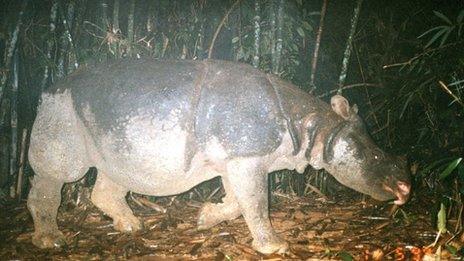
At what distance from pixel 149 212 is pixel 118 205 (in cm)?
67

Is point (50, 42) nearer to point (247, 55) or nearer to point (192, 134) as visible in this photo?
point (247, 55)

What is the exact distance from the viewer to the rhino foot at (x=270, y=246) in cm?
334

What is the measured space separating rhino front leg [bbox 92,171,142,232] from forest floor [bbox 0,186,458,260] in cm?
12

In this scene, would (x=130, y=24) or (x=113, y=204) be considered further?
(x=130, y=24)

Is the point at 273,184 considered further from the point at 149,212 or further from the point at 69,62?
the point at 69,62

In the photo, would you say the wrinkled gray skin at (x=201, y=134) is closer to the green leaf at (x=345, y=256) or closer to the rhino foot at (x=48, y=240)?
the rhino foot at (x=48, y=240)

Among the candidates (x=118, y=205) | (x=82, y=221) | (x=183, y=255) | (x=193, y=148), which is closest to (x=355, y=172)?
(x=193, y=148)

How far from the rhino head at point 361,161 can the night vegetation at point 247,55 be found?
3.23ft

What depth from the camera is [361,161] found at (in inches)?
134

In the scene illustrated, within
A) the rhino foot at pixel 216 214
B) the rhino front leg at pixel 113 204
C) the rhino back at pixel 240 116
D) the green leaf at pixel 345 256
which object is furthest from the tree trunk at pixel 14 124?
the green leaf at pixel 345 256

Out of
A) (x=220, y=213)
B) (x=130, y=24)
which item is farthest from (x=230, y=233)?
(x=130, y=24)

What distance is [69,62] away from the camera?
4.84 meters

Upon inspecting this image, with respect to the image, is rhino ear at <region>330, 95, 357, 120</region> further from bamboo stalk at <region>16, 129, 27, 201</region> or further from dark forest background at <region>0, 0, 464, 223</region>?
bamboo stalk at <region>16, 129, 27, 201</region>

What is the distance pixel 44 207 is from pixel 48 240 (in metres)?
0.31
